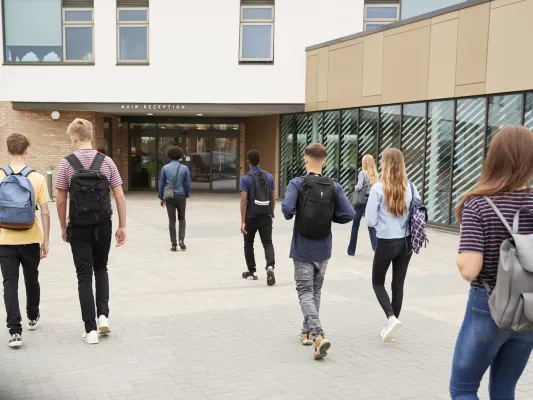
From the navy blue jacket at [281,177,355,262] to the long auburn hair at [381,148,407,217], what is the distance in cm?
45

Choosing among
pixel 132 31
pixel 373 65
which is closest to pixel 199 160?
pixel 132 31

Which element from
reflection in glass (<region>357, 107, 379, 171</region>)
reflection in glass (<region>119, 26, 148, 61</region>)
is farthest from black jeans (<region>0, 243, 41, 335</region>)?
reflection in glass (<region>119, 26, 148, 61</region>)

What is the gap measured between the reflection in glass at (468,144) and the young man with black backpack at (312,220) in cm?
815

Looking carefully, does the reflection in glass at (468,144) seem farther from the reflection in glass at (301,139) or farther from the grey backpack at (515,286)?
the grey backpack at (515,286)

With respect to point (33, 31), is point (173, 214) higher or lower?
lower

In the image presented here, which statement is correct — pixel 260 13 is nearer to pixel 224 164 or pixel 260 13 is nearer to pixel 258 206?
pixel 224 164

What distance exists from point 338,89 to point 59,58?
31.4 ft

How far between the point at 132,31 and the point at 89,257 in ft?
51.8

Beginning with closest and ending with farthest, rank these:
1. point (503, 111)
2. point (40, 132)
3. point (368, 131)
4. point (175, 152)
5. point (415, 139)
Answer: point (175, 152)
point (503, 111)
point (415, 139)
point (368, 131)
point (40, 132)

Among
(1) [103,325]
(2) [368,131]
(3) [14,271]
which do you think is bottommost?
(1) [103,325]

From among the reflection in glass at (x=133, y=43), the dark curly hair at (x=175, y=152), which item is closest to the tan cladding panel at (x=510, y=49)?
the dark curly hair at (x=175, y=152)

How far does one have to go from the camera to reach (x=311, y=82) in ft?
59.8

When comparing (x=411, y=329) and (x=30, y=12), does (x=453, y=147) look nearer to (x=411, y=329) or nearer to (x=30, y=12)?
(x=411, y=329)

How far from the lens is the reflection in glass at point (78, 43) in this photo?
63.3ft
